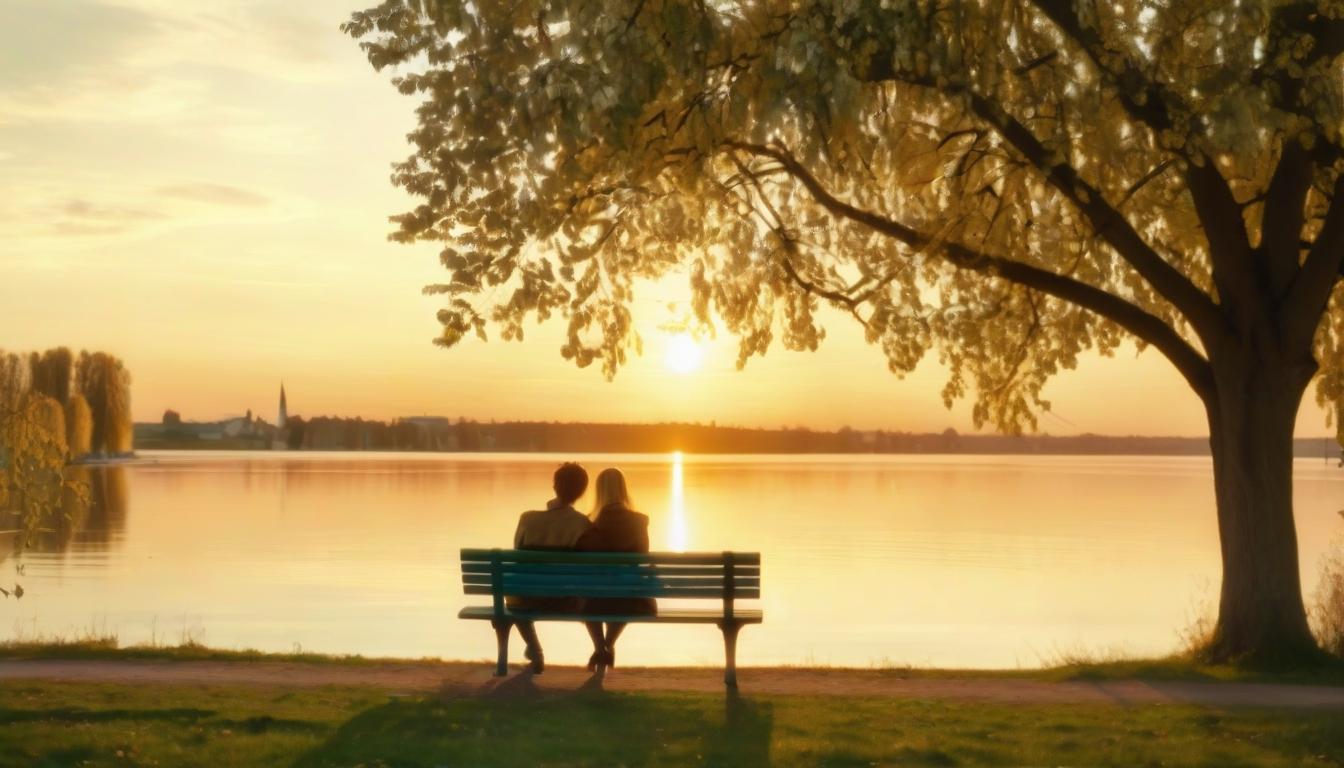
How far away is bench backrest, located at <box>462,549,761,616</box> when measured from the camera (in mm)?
12703

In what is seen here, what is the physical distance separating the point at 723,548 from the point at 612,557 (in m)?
33.8

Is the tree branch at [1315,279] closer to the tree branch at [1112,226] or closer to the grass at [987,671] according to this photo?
the tree branch at [1112,226]

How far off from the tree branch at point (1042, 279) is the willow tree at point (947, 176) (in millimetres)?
36

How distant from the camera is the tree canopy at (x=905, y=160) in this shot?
1239 cm

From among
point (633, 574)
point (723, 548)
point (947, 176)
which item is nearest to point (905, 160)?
point (947, 176)

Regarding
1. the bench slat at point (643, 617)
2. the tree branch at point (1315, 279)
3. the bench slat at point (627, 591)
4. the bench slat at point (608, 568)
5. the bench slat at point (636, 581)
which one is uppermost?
the tree branch at point (1315, 279)

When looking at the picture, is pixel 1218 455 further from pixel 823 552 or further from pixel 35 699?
pixel 823 552

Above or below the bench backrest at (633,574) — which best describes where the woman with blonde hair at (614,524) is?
above

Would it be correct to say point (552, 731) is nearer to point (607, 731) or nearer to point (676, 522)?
point (607, 731)

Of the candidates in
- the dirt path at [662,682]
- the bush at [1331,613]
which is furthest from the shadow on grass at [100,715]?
the bush at [1331,613]

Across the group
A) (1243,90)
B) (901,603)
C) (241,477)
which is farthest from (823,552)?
(241,477)

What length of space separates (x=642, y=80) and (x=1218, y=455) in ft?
23.5

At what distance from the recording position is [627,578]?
1276 cm

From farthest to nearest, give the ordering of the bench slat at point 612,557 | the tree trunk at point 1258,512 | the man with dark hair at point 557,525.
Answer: the tree trunk at point 1258,512
the man with dark hair at point 557,525
the bench slat at point 612,557
